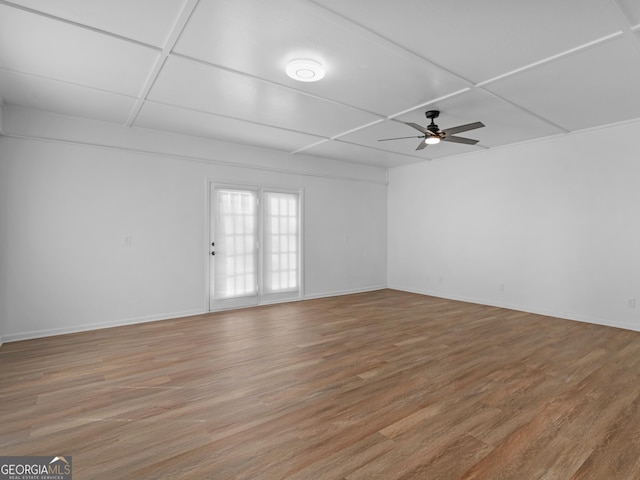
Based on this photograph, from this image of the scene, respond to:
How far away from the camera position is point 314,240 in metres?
6.71

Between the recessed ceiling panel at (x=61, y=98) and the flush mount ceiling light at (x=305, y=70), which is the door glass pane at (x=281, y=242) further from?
the flush mount ceiling light at (x=305, y=70)

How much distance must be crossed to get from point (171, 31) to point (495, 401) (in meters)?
3.84

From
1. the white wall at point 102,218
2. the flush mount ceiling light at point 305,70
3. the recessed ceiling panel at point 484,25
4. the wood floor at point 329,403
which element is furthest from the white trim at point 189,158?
the recessed ceiling panel at point 484,25

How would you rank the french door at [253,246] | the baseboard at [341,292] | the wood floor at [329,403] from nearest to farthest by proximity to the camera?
1. the wood floor at [329,403]
2. the french door at [253,246]
3. the baseboard at [341,292]

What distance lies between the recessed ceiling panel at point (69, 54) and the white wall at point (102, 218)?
4.57 ft

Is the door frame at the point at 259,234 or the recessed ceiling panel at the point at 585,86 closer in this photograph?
the recessed ceiling panel at the point at 585,86

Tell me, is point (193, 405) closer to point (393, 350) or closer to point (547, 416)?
point (393, 350)

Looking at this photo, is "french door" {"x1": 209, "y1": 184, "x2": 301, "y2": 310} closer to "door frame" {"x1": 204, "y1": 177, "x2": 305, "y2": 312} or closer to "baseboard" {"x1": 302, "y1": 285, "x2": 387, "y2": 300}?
"door frame" {"x1": 204, "y1": 177, "x2": 305, "y2": 312}

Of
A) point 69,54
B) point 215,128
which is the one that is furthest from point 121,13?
point 215,128

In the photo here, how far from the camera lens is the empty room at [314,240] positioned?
2170mm

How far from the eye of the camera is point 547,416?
92.2 inches

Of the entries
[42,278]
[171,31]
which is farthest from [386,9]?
[42,278]

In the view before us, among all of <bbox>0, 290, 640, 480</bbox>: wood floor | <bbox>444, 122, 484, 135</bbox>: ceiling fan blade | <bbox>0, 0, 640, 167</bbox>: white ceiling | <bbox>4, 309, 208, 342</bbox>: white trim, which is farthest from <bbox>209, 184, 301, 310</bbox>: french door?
<bbox>444, 122, 484, 135</bbox>: ceiling fan blade

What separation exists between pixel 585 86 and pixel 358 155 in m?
3.69
